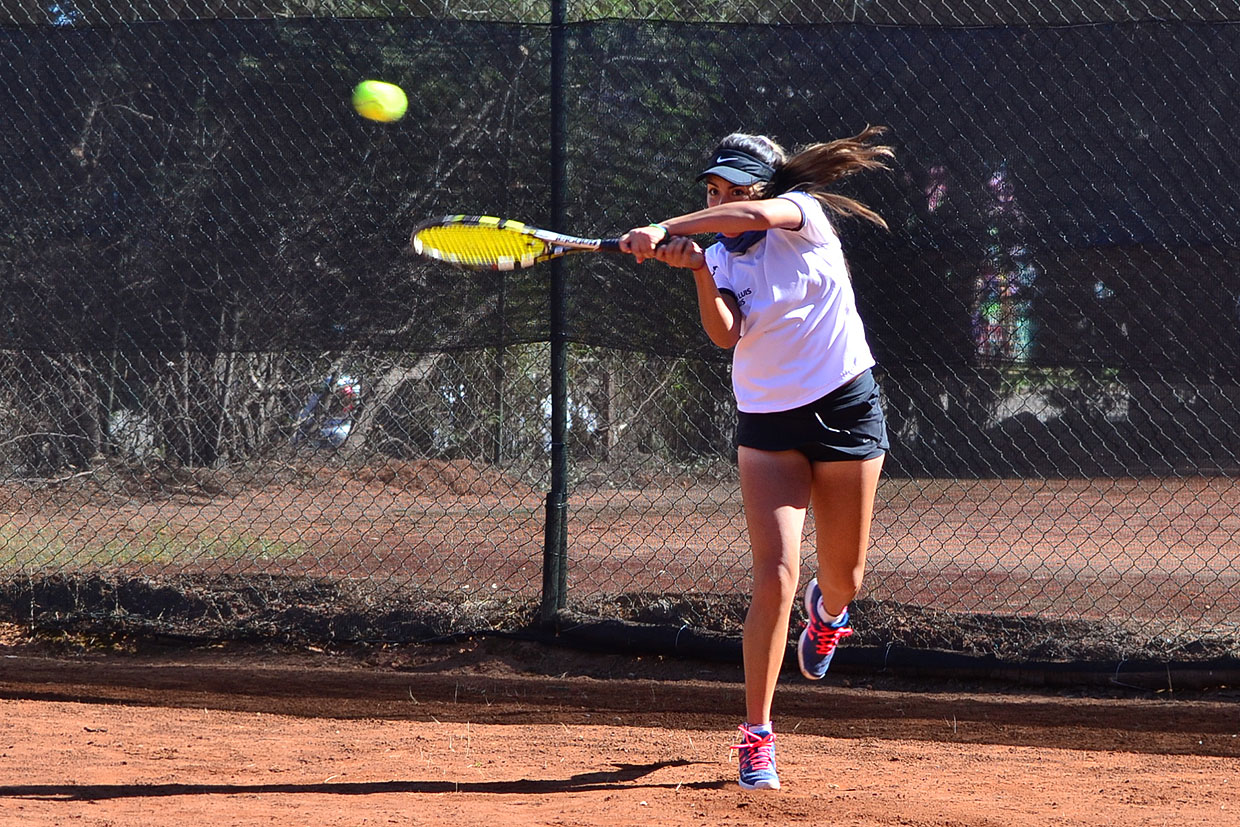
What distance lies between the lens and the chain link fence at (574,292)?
4.05m

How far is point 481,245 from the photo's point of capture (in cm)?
380

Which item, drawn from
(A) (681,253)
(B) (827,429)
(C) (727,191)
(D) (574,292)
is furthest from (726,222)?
(D) (574,292)

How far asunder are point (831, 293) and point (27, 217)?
10.8 ft

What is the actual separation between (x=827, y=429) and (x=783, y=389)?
0.16 m

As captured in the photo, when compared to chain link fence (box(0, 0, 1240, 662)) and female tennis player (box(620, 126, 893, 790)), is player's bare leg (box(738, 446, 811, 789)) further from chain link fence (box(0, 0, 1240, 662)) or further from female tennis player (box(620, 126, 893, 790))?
chain link fence (box(0, 0, 1240, 662))

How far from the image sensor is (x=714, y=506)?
5.60 meters

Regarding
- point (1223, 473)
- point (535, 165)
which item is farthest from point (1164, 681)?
point (535, 165)

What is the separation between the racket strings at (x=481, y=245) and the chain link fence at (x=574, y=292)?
2.13 ft

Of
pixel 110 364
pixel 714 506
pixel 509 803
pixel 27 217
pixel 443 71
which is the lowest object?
pixel 509 803

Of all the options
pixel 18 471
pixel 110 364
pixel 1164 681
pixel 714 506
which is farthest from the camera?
pixel 714 506

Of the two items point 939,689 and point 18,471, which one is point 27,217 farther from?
point 939,689

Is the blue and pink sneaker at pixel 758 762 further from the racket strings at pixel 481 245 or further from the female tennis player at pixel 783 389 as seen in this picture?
the racket strings at pixel 481 245

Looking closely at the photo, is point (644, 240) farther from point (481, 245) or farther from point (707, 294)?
point (481, 245)

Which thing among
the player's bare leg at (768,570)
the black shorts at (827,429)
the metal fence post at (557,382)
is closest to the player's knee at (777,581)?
the player's bare leg at (768,570)
